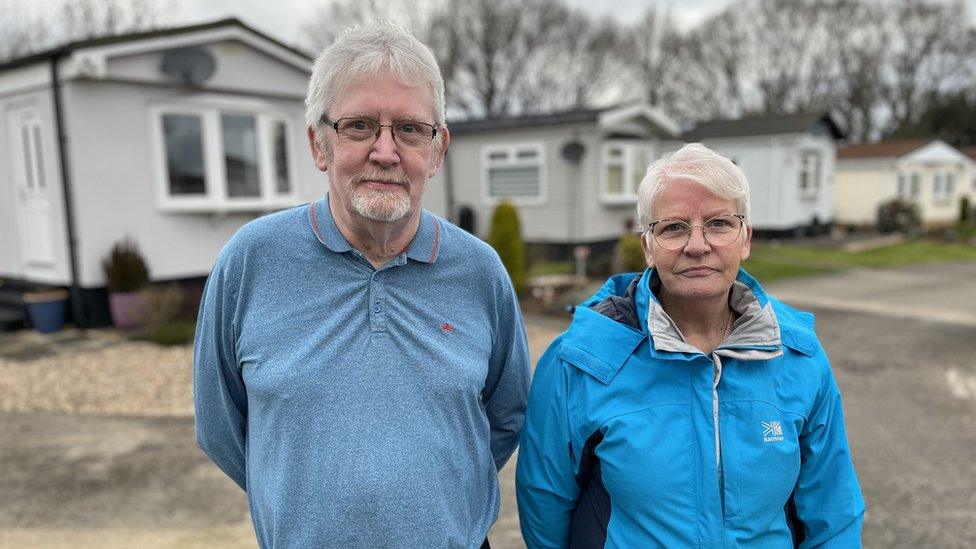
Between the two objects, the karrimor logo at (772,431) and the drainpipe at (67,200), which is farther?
the drainpipe at (67,200)

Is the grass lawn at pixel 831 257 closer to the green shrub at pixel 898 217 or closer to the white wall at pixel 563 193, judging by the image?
the green shrub at pixel 898 217

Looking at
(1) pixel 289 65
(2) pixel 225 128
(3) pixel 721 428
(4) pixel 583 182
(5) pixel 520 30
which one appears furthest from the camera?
(5) pixel 520 30

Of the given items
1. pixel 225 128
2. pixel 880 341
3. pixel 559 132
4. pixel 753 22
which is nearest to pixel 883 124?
pixel 753 22

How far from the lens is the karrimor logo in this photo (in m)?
1.65

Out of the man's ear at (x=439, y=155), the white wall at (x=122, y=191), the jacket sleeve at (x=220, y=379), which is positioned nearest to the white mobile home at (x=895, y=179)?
the white wall at (x=122, y=191)

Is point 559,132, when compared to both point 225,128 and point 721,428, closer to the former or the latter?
point 225,128

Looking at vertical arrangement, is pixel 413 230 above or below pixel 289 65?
below

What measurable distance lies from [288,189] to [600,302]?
32.1 feet

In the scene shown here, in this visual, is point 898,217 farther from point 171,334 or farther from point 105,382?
point 105,382

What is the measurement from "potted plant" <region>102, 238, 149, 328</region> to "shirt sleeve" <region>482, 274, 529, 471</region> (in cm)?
782

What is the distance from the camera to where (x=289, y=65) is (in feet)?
35.2

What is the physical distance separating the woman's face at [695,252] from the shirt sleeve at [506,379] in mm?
438

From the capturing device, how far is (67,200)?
8531 mm

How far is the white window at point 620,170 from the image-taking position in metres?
15.9
